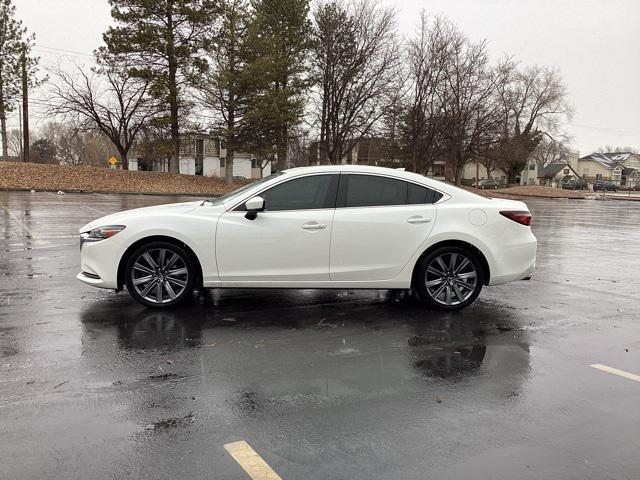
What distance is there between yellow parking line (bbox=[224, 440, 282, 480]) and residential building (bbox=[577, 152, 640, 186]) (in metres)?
124

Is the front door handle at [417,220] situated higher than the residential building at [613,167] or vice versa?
the residential building at [613,167]

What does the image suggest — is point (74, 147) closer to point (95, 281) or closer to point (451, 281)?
point (95, 281)

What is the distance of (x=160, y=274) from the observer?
19.8 ft

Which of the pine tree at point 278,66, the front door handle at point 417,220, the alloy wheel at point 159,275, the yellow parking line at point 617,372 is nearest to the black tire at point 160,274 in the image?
the alloy wheel at point 159,275

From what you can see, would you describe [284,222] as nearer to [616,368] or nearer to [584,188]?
[616,368]

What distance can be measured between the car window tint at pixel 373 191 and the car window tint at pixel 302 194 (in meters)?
0.20

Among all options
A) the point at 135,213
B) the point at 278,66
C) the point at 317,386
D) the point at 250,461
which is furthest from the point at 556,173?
the point at 250,461

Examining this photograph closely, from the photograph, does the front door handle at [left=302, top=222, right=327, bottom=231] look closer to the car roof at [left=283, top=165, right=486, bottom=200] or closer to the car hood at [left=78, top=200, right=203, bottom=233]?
the car roof at [left=283, top=165, right=486, bottom=200]

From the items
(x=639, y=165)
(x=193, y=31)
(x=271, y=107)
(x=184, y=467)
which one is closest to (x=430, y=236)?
(x=184, y=467)

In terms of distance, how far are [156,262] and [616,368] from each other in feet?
15.5

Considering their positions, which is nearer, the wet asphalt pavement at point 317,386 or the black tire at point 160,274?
the wet asphalt pavement at point 317,386

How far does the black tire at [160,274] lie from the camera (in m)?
5.97

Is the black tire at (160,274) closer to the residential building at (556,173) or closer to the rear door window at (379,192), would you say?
the rear door window at (379,192)

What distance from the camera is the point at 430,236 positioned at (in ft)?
20.2
